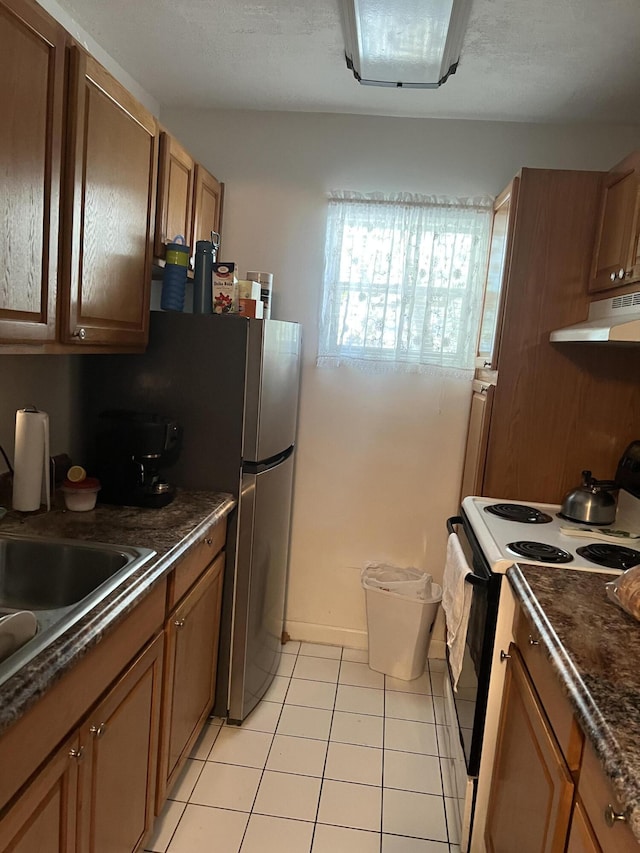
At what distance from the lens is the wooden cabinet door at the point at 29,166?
1.31 meters

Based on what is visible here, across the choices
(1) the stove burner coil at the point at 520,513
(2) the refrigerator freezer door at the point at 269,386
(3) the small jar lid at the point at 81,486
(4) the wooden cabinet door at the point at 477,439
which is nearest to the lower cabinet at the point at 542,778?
(1) the stove burner coil at the point at 520,513

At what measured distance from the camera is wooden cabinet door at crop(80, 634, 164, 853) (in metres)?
1.32

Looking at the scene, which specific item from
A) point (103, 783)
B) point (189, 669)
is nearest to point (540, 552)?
point (189, 669)

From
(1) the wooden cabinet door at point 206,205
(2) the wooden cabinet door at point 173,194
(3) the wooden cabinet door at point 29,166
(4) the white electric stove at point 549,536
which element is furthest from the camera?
(1) the wooden cabinet door at point 206,205

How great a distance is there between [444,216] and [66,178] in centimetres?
174

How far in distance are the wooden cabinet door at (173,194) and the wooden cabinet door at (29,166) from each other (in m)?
0.67

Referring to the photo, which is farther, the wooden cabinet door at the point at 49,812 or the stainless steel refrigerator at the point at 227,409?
the stainless steel refrigerator at the point at 227,409

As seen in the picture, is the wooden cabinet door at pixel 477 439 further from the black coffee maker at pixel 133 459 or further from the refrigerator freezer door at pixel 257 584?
the black coffee maker at pixel 133 459

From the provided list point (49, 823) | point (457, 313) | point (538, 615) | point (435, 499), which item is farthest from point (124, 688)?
point (457, 313)

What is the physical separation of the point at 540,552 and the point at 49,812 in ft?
4.48

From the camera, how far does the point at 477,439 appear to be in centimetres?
258

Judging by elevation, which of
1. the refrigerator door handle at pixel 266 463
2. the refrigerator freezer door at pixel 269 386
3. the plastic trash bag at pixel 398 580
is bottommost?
the plastic trash bag at pixel 398 580

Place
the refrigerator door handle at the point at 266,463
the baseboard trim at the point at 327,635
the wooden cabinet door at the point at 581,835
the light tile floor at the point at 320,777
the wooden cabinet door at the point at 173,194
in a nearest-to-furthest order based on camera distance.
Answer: the wooden cabinet door at the point at 581,835 → the light tile floor at the point at 320,777 → the wooden cabinet door at the point at 173,194 → the refrigerator door handle at the point at 266,463 → the baseboard trim at the point at 327,635

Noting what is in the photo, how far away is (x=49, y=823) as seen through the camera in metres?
1.15
